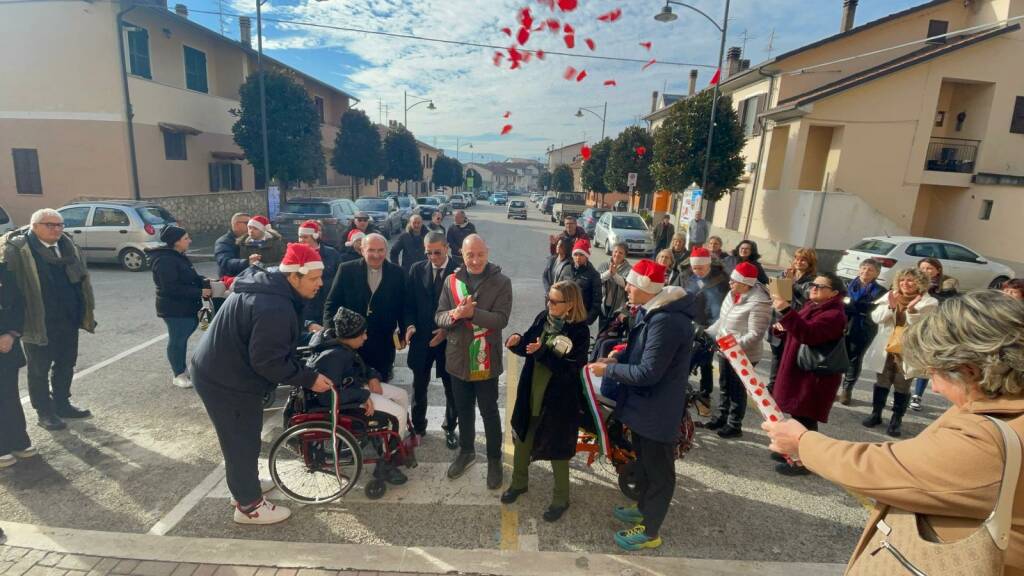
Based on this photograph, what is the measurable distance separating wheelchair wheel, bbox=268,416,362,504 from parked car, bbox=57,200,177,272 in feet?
33.4

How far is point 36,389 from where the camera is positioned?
13.8ft

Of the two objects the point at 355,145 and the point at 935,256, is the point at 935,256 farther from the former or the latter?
the point at 355,145

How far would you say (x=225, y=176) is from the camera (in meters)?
22.5

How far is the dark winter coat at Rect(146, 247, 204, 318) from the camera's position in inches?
192

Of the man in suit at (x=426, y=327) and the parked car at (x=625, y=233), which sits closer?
the man in suit at (x=426, y=327)

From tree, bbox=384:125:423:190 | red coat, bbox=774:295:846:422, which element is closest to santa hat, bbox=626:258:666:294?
red coat, bbox=774:295:846:422

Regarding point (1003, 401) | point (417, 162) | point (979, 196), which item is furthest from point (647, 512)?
point (417, 162)

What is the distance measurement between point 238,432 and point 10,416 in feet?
6.90

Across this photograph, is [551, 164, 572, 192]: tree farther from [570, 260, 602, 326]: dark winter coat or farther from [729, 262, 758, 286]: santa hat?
[729, 262, 758, 286]: santa hat

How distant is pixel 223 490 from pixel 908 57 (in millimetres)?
23116

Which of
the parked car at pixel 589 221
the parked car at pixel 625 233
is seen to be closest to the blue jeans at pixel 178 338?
the parked car at pixel 625 233

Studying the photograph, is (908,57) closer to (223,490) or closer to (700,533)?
(700,533)

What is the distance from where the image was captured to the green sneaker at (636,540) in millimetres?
2986

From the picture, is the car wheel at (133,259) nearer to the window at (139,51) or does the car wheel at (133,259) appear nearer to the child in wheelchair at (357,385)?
the window at (139,51)
